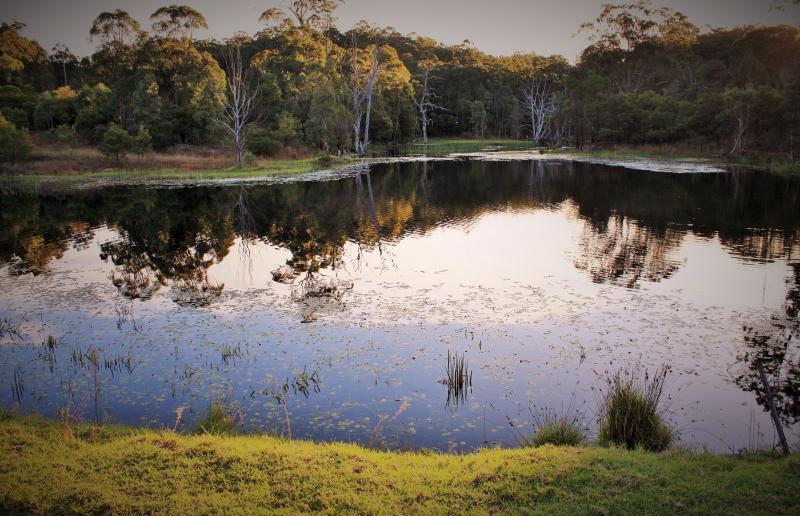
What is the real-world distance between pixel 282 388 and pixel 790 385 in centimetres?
1028

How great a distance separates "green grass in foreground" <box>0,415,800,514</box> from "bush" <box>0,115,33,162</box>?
52.9 m

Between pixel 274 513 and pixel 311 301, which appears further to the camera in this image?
pixel 311 301

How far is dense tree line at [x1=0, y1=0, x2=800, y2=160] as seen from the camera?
6469 centimetres

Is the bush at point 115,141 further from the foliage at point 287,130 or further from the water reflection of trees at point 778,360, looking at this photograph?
the water reflection of trees at point 778,360

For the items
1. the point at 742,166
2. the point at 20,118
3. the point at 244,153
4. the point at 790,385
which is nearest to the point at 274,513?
the point at 790,385

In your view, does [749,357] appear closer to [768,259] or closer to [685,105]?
[768,259]

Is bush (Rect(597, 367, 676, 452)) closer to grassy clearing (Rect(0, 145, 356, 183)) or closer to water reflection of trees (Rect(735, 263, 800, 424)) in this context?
water reflection of trees (Rect(735, 263, 800, 424))

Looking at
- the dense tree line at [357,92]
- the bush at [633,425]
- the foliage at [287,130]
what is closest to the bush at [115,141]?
the dense tree line at [357,92]

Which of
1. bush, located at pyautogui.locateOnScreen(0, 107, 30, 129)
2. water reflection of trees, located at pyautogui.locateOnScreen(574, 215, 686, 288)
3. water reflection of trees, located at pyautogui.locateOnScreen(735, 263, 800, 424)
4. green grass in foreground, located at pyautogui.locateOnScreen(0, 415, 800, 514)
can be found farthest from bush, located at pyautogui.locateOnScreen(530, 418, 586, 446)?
bush, located at pyautogui.locateOnScreen(0, 107, 30, 129)

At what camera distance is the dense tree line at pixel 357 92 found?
6469cm

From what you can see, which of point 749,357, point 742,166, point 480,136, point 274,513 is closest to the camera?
point 274,513

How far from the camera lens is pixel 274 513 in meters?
6.62

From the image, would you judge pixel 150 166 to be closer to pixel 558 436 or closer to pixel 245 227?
pixel 245 227

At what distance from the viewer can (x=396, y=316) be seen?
51.9ft
